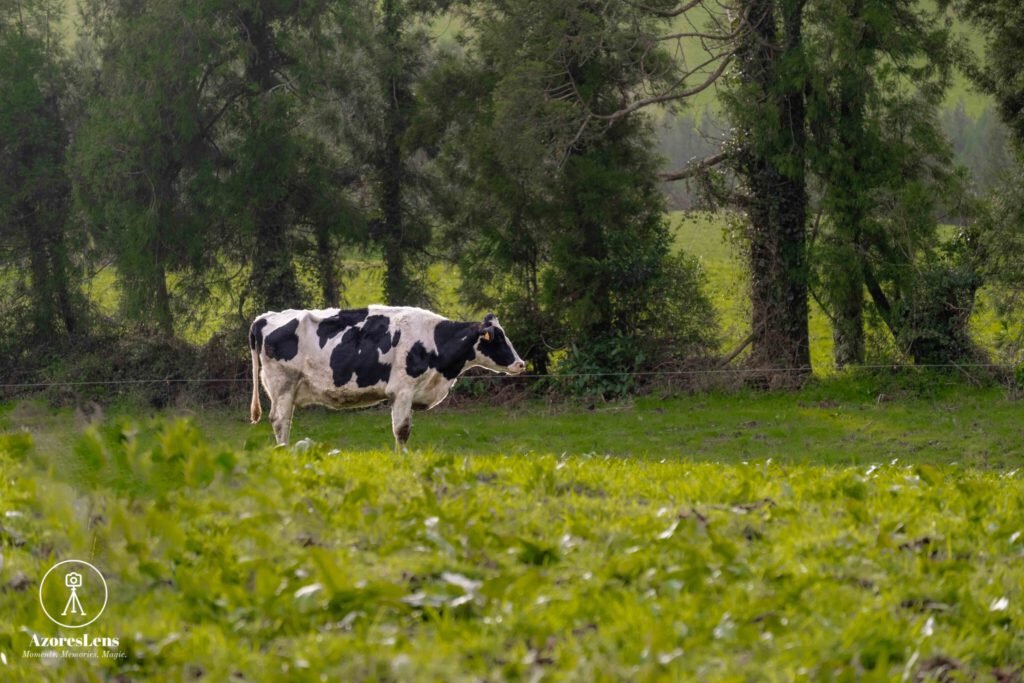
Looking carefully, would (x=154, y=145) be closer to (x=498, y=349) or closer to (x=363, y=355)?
(x=363, y=355)

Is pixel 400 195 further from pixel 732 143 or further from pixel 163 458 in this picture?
pixel 163 458

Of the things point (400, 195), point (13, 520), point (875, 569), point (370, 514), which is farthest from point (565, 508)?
point (400, 195)

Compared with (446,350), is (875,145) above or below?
above

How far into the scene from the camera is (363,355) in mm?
17812

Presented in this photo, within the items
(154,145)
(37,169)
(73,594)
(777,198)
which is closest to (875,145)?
(777,198)

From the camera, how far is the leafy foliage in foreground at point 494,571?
228 inches

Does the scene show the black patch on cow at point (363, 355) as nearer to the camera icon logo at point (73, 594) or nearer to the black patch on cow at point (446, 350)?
the black patch on cow at point (446, 350)

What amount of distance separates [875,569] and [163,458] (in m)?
4.29

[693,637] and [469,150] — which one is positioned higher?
[469,150]

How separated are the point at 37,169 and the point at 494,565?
2953 centimetres

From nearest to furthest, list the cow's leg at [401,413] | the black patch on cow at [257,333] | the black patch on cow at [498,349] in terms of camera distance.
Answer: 1. the cow's leg at [401,413]
2. the black patch on cow at [498,349]
3. the black patch on cow at [257,333]

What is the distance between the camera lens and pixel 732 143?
29672 millimetres

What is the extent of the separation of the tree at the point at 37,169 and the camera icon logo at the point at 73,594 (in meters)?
28.0

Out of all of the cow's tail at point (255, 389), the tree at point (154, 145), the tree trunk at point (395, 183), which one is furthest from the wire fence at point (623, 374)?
the cow's tail at point (255, 389)
